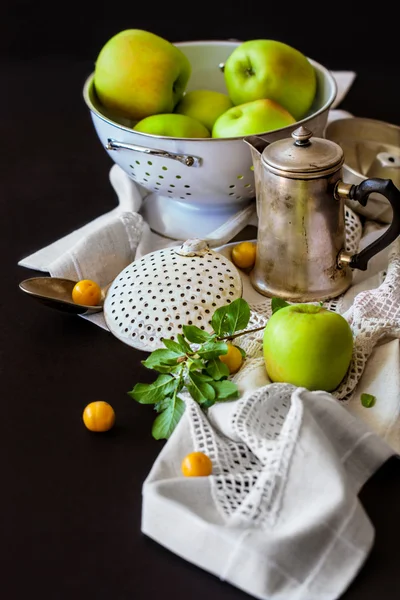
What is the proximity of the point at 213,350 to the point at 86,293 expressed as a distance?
196 mm

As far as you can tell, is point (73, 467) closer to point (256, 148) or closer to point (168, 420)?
point (168, 420)

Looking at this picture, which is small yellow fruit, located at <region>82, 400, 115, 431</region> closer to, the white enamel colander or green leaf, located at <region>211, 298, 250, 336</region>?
green leaf, located at <region>211, 298, 250, 336</region>

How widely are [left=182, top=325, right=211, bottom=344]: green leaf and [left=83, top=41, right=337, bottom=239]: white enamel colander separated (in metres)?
0.23

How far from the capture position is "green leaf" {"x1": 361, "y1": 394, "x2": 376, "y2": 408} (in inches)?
27.5

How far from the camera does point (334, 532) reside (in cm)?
57

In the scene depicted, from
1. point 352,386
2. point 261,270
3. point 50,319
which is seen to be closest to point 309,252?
point 261,270

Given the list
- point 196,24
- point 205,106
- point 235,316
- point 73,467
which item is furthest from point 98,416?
point 196,24

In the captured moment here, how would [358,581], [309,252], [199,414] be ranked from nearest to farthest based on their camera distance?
[358,581] < [199,414] < [309,252]

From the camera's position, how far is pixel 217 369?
0.71 metres

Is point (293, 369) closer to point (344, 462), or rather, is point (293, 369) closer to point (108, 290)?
point (344, 462)

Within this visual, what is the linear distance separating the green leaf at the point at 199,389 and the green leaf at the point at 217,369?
11 millimetres

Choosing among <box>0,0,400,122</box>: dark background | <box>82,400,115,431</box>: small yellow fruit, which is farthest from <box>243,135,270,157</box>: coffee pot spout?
<box>0,0,400,122</box>: dark background

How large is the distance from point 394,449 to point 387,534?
73mm

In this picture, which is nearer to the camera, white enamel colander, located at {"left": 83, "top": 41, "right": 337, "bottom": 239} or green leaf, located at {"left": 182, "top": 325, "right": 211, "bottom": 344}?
green leaf, located at {"left": 182, "top": 325, "right": 211, "bottom": 344}
